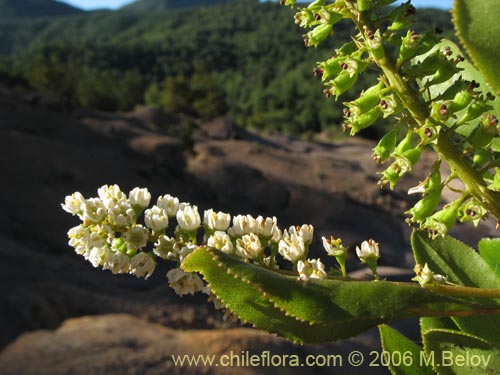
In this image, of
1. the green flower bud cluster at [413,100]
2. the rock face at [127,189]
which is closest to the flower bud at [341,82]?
the green flower bud cluster at [413,100]

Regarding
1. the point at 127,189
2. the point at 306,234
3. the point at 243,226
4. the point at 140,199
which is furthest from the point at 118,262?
the point at 127,189

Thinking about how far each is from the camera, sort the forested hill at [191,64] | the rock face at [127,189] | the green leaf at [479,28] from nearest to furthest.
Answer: the green leaf at [479,28], the rock face at [127,189], the forested hill at [191,64]

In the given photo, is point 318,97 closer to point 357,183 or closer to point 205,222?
point 357,183

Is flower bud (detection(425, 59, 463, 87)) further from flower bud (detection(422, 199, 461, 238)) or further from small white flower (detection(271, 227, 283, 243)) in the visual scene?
small white flower (detection(271, 227, 283, 243))

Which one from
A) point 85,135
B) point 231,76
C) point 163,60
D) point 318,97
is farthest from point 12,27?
point 85,135

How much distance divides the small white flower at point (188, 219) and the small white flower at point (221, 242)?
5cm

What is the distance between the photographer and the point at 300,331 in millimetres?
944

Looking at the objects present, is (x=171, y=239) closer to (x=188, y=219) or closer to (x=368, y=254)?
(x=188, y=219)

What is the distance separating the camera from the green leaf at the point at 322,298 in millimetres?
892

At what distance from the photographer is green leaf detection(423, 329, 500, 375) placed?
105cm

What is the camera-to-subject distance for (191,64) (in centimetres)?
6044

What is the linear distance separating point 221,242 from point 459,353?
498 millimetres

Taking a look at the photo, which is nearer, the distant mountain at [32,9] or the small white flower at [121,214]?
the small white flower at [121,214]

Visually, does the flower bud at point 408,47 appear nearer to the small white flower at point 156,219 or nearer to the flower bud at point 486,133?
the flower bud at point 486,133
